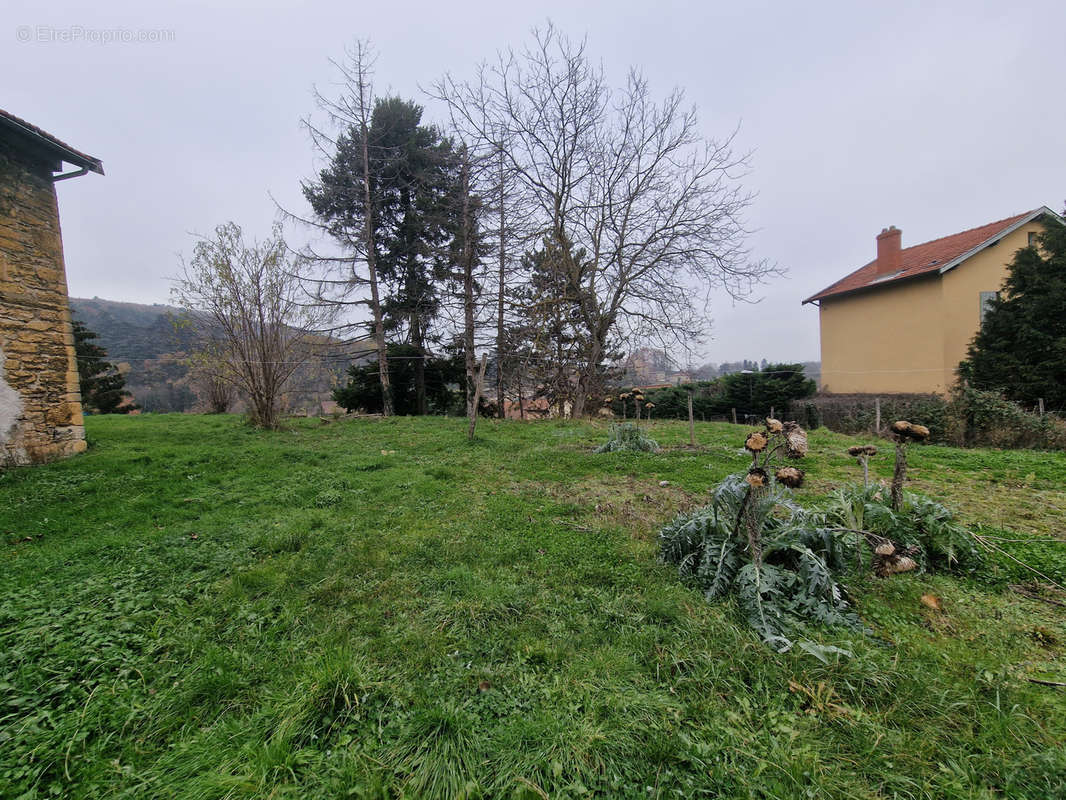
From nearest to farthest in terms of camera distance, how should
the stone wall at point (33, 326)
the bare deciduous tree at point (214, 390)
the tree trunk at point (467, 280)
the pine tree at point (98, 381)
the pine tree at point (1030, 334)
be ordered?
the stone wall at point (33, 326) → the pine tree at point (1030, 334) → the bare deciduous tree at point (214, 390) → the tree trunk at point (467, 280) → the pine tree at point (98, 381)

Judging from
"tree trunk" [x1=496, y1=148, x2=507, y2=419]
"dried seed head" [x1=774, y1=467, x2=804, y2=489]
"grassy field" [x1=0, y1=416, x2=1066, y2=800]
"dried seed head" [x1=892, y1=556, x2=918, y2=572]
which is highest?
"tree trunk" [x1=496, y1=148, x2=507, y2=419]

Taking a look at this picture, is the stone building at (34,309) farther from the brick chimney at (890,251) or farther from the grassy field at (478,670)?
the brick chimney at (890,251)

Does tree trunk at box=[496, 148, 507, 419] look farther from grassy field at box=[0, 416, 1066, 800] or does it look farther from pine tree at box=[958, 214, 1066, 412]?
pine tree at box=[958, 214, 1066, 412]

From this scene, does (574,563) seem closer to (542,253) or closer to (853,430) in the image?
(542,253)

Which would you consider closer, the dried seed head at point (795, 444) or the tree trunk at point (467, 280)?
the dried seed head at point (795, 444)

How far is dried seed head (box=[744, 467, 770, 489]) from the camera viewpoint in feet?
6.27

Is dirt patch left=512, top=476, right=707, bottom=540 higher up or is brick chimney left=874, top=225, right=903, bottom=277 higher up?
brick chimney left=874, top=225, right=903, bottom=277

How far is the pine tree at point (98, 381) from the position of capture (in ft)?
47.6

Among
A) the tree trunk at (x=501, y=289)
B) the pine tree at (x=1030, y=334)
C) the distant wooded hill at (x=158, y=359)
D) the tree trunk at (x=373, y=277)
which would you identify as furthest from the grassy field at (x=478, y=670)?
the tree trunk at (x=373, y=277)

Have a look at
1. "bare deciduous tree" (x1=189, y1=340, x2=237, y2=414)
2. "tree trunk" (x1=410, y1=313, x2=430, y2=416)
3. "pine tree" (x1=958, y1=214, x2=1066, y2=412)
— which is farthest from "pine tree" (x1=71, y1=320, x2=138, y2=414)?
"pine tree" (x1=958, y1=214, x2=1066, y2=412)

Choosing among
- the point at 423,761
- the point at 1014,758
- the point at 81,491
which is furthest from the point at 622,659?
the point at 81,491

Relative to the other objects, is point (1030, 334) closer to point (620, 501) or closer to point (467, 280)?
point (620, 501)

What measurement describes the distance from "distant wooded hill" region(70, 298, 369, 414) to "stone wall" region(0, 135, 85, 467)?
47 cm

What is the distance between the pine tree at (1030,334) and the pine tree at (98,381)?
2760 cm
